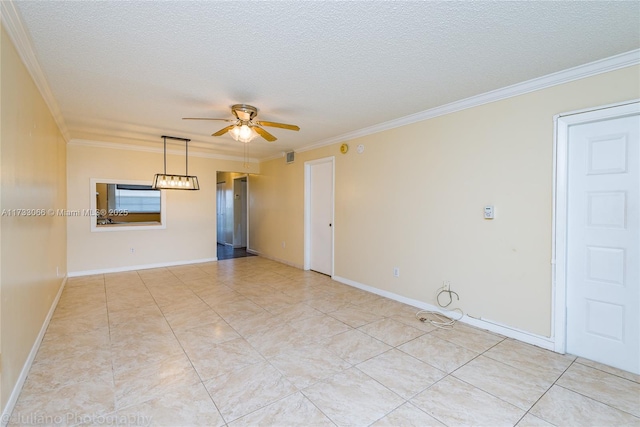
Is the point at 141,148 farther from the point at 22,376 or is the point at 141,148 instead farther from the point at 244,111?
the point at 22,376

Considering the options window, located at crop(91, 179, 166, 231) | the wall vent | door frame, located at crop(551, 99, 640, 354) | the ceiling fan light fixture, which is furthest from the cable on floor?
window, located at crop(91, 179, 166, 231)

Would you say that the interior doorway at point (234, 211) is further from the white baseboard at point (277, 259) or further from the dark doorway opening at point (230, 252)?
the white baseboard at point (277, 259)

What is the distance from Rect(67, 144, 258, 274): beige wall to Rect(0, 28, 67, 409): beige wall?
7.11ft

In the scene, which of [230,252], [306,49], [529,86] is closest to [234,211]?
[230,252]

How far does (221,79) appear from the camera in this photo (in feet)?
8.61

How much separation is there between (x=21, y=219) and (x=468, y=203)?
152 inches

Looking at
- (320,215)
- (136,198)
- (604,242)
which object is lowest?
(604,242)

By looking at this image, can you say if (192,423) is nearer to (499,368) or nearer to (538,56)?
(499,368)

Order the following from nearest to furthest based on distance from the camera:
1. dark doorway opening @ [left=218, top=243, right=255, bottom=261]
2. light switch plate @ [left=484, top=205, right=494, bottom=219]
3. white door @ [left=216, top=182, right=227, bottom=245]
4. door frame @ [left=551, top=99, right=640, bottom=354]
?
door frame @ [left=551, top=99, right=640, bottom=354], light switch plate @ [left=484, top=205, right=494, bottom=219], dark doorway opening @ [left=218, top=243, right=255, bottom=261], white door @ [left=216, top=182, right=227, bottom=245]

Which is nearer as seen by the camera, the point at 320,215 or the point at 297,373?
the point at 297,373

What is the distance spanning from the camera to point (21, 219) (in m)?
2.08

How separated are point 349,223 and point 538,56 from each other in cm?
302

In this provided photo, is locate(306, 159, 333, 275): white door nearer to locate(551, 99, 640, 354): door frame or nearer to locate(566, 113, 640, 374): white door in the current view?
locate(551, 99, 640, 354): door frame

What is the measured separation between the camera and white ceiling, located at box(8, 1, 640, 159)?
1.73m
